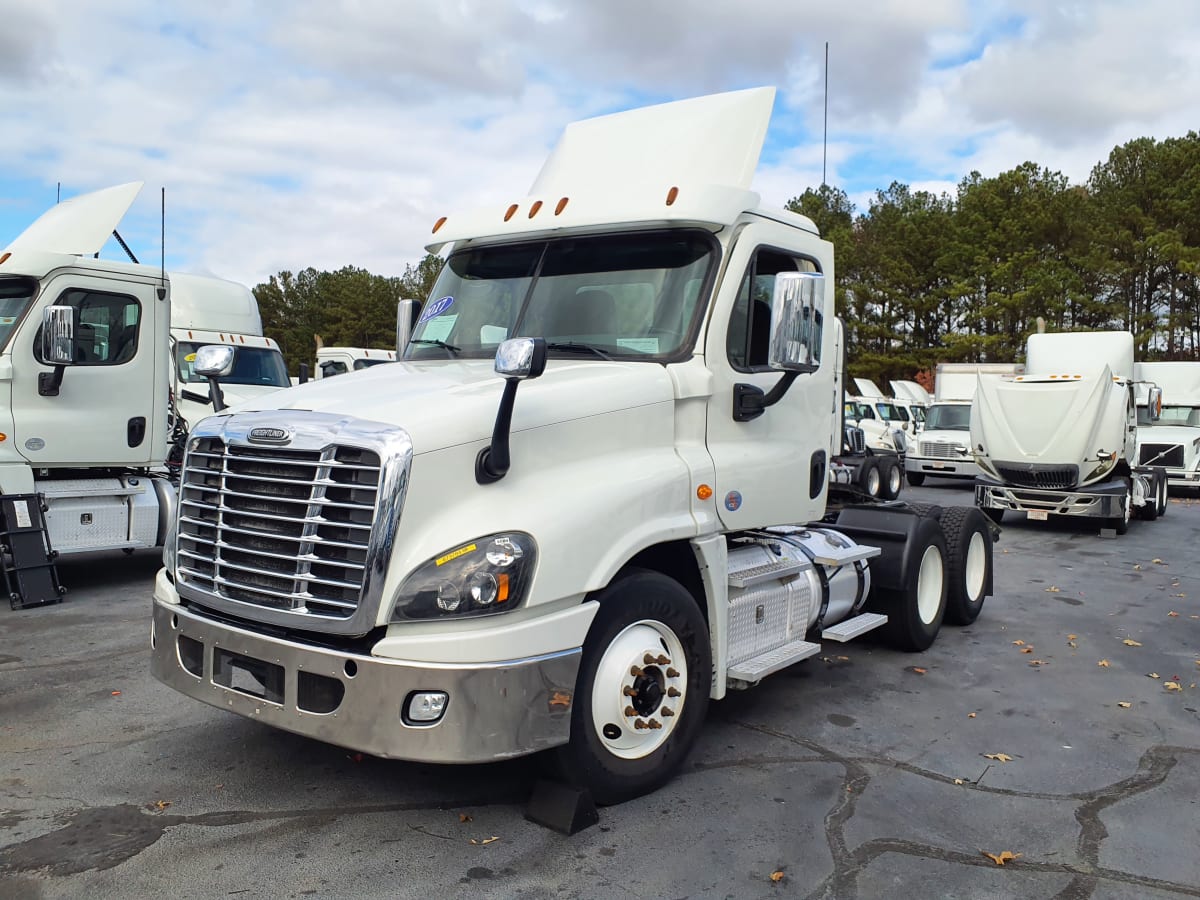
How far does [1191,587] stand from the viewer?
32.8 ft

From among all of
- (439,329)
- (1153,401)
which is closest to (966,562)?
(439,329)

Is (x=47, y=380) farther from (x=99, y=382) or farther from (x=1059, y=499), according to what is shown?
(x=1059, y=499)

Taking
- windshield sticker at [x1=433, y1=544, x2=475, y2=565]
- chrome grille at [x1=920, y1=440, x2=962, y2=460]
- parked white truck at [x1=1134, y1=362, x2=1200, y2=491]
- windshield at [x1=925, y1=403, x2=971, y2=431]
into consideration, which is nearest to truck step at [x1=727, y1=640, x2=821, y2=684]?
windshield sticker at [x1=433, y1=544, x2=475, y2=565]

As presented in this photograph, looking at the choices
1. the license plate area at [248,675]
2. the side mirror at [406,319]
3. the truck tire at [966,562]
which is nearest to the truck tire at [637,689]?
the license plate area at [248,675]

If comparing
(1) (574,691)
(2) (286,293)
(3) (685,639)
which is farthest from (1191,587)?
(2) (286,293)

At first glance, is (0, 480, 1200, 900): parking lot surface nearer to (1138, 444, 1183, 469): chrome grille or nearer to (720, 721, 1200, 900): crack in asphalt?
(720, 721, 1200, 900): crack in asphalt

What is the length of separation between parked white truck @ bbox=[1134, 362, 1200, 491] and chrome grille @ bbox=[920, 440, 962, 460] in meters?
3.54

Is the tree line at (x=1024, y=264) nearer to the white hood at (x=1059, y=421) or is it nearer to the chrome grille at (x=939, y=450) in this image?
the chrome grille at (x=939, y=450)

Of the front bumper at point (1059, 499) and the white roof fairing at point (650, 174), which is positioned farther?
the front bumper at point (1059, 499)

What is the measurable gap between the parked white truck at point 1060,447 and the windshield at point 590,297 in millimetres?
11369

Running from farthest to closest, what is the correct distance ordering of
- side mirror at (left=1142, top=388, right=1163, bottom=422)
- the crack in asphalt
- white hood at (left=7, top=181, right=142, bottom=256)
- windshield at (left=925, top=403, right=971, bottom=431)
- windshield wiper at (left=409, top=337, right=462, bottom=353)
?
1. windshield at (left=925, top=403, right=971, bottom=431)
2. side mirror at (left=1142, top=388, right=1163, bottom=422)
3. white hood at (left=7, top=181, right=142, bottom=256)
4. windshield wiper at (left=409, top=337, right=462, bottom=353)
5. the crack in asphalt

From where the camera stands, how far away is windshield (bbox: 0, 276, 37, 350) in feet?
27.5

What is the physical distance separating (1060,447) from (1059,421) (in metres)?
0.38

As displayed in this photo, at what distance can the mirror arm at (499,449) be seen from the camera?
12.2ft
